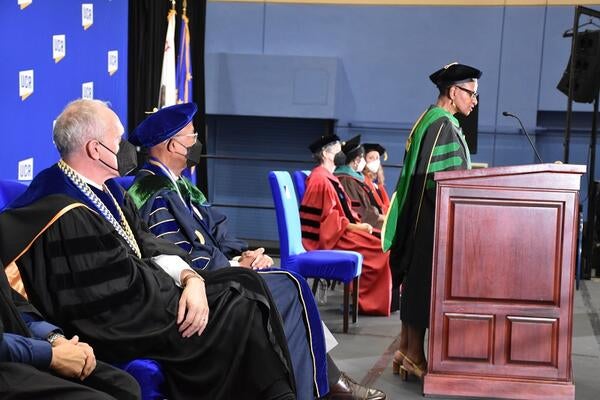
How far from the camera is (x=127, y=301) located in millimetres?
2248

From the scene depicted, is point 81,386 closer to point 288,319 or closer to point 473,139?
point 288,319

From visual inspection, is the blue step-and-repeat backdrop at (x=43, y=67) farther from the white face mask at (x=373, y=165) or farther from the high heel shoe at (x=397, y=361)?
the white face mask at (x=373, y=165)

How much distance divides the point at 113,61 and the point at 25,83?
118cm

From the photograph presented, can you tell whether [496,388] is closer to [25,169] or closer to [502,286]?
[502,286]

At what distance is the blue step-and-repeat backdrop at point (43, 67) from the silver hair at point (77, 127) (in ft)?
4.50

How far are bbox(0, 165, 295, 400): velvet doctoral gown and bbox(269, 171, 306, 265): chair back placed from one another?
1.90 m

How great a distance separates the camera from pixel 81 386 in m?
1.69

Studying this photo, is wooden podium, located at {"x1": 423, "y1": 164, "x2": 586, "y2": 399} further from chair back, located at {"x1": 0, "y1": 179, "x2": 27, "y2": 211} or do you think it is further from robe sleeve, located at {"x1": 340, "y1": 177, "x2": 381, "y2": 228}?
robe sleeve, located at {"x1": 340, "y1": 177, "x2": 381, "y2": 228}

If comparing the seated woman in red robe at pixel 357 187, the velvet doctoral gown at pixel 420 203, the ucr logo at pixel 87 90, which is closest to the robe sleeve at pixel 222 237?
the velvet doctoral gown at pixel 420 203

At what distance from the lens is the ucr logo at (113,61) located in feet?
16.0

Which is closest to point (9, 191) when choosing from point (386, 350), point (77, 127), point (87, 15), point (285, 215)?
point (77, 127)

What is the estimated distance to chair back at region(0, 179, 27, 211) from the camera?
94.0 inches

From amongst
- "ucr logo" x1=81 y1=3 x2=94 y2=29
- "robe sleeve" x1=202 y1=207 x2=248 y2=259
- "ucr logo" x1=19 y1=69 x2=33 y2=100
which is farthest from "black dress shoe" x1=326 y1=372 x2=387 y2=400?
"ucr logo" x1=81 y1=3 x2=94 y2=29

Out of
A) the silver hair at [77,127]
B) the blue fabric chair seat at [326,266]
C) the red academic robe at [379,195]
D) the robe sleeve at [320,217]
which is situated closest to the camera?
the silver hair at [77,127]
